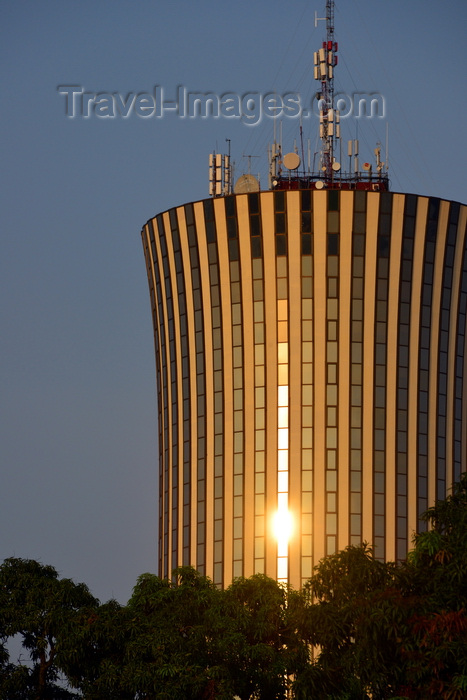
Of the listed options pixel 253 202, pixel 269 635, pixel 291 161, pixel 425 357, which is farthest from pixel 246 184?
pixel 269 635

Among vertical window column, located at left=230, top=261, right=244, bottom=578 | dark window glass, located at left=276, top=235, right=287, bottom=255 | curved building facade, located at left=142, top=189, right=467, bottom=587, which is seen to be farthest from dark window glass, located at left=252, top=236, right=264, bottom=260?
vertical window column, located at left=230, top=261, right=244, bottom=578

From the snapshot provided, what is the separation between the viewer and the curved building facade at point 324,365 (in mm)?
109688

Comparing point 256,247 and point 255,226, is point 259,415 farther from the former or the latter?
point 255,226

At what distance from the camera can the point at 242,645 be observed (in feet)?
244

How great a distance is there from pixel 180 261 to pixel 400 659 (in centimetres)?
5209

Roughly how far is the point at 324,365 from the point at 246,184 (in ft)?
55.5

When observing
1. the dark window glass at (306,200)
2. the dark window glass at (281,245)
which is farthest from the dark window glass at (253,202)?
the dark window glass at (306,200)

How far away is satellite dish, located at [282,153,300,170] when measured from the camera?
11625cm

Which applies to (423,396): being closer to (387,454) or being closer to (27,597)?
(387,454)

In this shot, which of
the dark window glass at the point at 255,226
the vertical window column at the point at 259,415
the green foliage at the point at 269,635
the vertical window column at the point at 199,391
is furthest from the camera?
the vertical window column at the point at 199,391

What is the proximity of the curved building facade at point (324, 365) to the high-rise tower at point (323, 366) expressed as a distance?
100mm

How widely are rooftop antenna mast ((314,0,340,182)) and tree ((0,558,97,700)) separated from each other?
52176 mm

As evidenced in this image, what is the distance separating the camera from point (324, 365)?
10988cm

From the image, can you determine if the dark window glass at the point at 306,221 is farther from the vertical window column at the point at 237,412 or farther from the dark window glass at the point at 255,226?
the vertical window column at the point at 237,412
